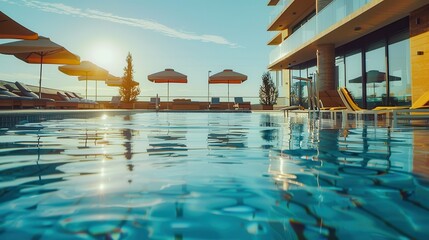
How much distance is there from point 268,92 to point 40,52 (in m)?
15.0

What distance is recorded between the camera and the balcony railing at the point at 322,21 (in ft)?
35.3

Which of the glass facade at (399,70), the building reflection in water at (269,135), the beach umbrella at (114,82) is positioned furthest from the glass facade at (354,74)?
the beach umbrella at (114,82)

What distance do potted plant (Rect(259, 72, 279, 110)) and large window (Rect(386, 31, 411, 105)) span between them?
12578 mm

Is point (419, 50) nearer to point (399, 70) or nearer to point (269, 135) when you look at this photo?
point (399, 70)

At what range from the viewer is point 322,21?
12.9 meters

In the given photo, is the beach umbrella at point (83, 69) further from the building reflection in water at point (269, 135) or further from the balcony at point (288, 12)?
the building reflection in water at point (269, 135)

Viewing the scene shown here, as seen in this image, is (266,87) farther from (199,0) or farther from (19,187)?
(19,187)

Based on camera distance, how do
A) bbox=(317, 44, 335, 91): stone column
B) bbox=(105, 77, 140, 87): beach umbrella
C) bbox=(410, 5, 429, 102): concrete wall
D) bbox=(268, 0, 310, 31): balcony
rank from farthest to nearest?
bbox=(105, 77, 140, 87): beach umbrella < bbox=(268, 0, 310, 31): balcony < bbox=(317, 44, 335, 91): stone column < bbox=(410, 5, 429, 102): concrete wall

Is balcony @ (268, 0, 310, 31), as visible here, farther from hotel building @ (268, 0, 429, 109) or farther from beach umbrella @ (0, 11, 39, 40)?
beach umbrella @ (0, 11, 39, 40)

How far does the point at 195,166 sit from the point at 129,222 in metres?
1.13

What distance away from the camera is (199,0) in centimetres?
1720

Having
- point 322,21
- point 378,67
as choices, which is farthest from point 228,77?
point 378,67

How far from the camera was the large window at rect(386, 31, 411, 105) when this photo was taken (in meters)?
10.8

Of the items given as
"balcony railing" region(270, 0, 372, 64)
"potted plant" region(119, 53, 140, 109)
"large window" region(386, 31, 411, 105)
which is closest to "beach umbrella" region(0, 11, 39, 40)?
"balcony railing" region(270, 0, 372, 64)
